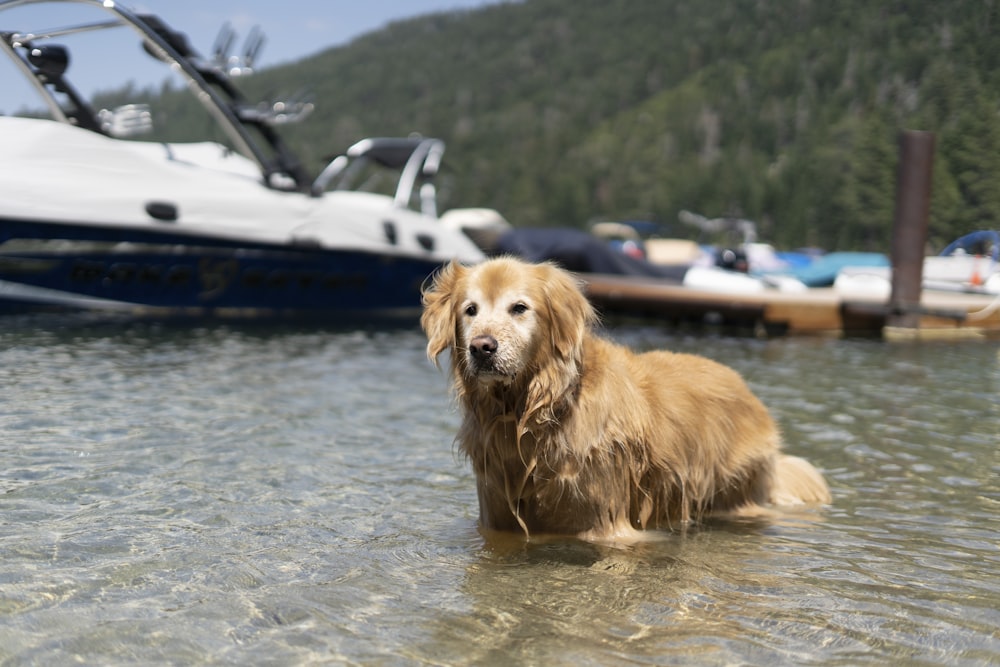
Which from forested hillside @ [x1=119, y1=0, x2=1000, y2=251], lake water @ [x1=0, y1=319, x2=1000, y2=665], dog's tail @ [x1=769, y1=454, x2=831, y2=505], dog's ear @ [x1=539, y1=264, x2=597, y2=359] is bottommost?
lake water @ [x1=0, y1=319, x2=1000, y2=665]

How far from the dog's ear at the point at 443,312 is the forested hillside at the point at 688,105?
1028 centimetres

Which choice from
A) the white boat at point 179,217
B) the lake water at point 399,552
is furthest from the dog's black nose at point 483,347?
the white boat at point 179,217

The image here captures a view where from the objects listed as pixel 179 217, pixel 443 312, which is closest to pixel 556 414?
pixel 443 312

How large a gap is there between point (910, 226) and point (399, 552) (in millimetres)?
11475

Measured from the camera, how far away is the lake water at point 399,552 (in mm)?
3283

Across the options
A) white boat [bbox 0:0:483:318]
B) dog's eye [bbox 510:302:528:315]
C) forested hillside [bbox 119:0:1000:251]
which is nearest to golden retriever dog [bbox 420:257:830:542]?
dog's eye [bbox 510:302:528:315]

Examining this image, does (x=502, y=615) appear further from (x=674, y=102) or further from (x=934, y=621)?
(x=674, y=102)

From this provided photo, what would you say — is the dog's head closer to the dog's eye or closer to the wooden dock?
the dog's eye

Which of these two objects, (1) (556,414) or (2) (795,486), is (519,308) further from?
(2) (795,486)

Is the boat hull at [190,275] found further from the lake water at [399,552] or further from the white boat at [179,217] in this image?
the lake water at [399,552]

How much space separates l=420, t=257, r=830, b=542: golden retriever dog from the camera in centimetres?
420

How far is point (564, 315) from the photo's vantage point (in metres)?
4.23

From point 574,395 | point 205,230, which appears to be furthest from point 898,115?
point 574,395

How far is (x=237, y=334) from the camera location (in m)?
12.0
